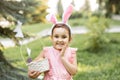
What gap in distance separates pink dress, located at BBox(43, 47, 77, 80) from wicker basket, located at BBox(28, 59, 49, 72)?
10 centimetres

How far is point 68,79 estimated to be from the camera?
15.8 feet

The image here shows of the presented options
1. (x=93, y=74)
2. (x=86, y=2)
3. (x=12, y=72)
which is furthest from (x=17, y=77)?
(x=86, y=2)

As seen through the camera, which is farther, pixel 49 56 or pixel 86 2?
pixel 86 2

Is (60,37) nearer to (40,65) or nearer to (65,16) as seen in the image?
(65,16)

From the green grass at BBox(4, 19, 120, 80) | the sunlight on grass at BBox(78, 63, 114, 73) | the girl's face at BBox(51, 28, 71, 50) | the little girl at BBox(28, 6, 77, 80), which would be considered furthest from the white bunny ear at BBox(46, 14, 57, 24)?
the sunlight on grass at BBox(78, 63, 114, 73)

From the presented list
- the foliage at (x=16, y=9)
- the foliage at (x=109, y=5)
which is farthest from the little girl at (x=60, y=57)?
the foliage at (x=109, y=5)

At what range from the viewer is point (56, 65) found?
15.7 ft

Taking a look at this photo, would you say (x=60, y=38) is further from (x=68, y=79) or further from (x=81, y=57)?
(x=81, y=57)

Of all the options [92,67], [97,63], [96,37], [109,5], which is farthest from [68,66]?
[109,5]

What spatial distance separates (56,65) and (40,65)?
0.23m

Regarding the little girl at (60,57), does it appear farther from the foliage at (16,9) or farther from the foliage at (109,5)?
the foliage at (109,5)

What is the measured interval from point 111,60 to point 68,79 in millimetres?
5786

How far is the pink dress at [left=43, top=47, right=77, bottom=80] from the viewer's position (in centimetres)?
474

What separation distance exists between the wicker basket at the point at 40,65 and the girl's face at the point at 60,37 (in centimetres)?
26
